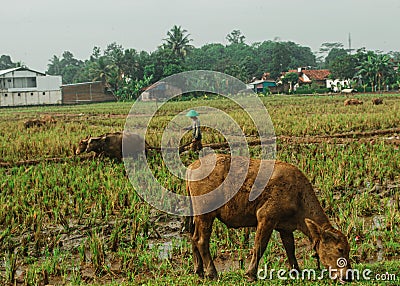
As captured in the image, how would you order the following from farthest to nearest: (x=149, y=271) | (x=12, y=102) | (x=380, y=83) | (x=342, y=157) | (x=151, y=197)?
1. (x=380, y=83)
2. (x=12, y=102)
3. (x=342, y=157)
4. (x=151, y=197)
5. (x=149, y=271)

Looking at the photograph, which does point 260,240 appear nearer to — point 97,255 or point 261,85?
point 97,255

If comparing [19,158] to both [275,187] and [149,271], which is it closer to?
[149,271]

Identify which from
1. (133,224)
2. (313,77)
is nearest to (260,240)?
(133,224)

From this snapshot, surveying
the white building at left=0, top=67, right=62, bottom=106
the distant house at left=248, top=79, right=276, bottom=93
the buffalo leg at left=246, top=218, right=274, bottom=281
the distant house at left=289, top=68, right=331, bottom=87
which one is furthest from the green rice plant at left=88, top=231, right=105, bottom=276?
the distant house at left=289, top=68, right=331, bottom=87

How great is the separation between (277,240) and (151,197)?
2.83 metres

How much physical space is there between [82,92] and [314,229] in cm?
4961

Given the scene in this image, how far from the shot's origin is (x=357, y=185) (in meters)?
9.12

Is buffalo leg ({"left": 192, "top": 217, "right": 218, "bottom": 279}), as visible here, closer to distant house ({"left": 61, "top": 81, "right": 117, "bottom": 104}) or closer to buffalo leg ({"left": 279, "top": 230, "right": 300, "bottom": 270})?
buffalo leg ({"left": 279, "top": 230, "right": 300, "bottom": 270})

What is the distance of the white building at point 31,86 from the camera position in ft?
160

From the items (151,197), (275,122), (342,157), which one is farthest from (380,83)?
(151,197)

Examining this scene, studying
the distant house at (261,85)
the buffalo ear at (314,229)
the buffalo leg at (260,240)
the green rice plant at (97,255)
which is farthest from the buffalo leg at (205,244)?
the distant house at (261,85)

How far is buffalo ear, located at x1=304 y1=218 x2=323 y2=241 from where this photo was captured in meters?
4.38

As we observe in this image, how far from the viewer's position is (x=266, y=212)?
459cm

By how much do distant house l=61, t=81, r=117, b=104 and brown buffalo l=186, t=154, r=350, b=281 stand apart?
47.1 m
